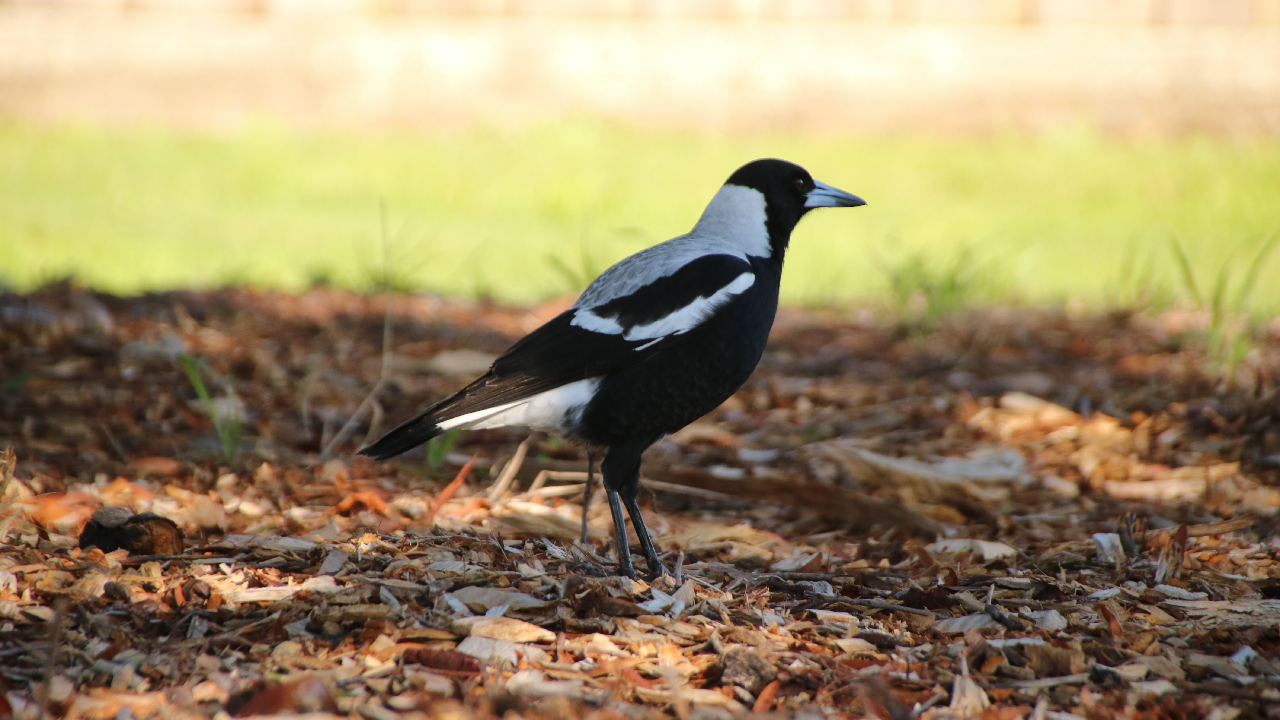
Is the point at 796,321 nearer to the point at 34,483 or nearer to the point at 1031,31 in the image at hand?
the point at 34,483

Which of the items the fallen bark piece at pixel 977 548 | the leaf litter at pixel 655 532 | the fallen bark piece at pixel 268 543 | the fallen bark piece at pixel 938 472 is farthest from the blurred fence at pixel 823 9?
the fallen bark piece at pixel 268 543

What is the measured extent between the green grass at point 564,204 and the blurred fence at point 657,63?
1.45 feet

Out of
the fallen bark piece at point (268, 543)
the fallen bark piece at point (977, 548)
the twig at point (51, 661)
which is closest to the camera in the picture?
the twig at point (51, 661)

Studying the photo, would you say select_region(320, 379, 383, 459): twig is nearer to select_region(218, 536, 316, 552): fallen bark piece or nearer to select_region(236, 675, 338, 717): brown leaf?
select_region(218, 536, 316, 552): fallen bark piece

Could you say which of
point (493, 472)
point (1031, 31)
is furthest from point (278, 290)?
point (1031, 31)

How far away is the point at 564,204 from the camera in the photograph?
290 inches

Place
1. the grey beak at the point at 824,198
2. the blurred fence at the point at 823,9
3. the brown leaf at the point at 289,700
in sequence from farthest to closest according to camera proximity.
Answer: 1. the blurred fence at the point at 823,9
2. the grey beak at the point at 824,198
3. the brown leaf at the point at 289,700

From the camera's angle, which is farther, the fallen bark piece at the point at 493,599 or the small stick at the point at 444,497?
the small stick at the point at 444,497

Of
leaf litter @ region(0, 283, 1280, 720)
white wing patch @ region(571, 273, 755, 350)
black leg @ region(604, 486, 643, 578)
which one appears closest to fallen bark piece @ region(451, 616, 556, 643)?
leaf litter @ region(0, 283, 1280, 720)

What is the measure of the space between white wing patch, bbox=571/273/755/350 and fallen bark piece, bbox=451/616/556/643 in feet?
2.61

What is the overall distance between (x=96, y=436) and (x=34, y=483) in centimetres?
43

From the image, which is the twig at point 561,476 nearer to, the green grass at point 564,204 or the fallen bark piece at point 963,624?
the fallen bark piece at point 963,624

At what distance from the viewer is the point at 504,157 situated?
8.50m

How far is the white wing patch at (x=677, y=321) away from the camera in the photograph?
2.30m
